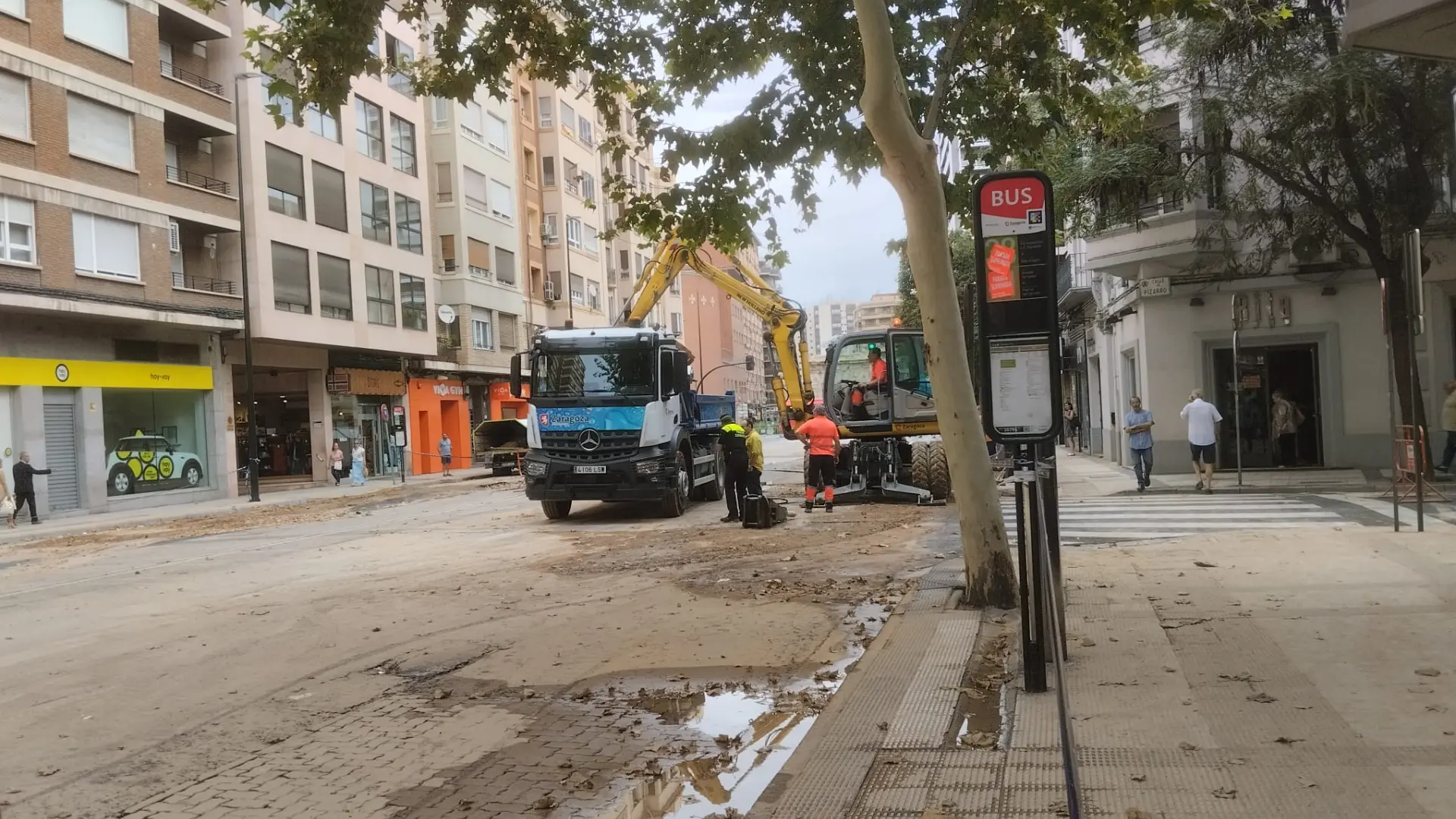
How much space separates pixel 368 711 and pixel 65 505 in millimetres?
23546

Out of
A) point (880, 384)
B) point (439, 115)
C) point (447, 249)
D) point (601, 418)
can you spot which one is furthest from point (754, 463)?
point (439, 115)

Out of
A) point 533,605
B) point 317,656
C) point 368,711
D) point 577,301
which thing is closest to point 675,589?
point 533,605

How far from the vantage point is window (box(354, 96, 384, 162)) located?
3600cm

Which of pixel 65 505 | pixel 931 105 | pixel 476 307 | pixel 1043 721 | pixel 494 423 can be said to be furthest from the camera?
pixel 476 307

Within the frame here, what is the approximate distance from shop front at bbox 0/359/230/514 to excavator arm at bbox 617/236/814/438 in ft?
45.2

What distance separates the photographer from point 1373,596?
25.1 feet

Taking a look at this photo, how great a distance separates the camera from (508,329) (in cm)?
4812

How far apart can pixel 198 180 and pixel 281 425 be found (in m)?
10.0

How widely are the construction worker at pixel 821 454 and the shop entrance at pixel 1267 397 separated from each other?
362 inches

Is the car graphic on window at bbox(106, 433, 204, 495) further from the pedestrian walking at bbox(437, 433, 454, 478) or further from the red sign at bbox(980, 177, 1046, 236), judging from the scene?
the red sign at bbox(980, 177, 1046, 236)

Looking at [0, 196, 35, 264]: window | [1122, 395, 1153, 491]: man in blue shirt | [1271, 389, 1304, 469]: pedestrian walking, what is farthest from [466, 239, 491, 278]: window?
[1271, 389, 1304, 469]: pedestrian walking

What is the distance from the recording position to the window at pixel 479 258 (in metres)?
44.4

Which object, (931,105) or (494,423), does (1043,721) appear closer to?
(931,105)

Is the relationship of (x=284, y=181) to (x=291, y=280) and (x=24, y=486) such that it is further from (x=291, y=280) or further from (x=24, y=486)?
(x=24, y=486)
